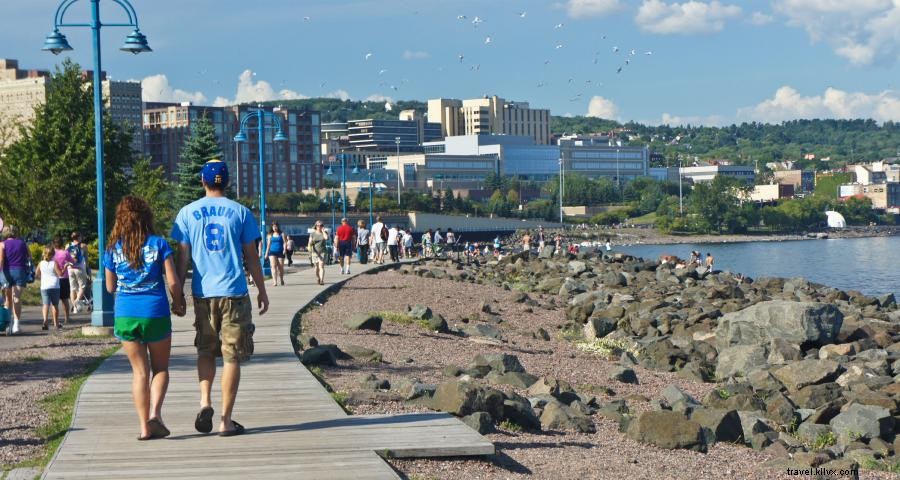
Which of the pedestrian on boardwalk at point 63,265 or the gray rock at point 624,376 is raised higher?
the pedestrian on boardwalk at point 63,265

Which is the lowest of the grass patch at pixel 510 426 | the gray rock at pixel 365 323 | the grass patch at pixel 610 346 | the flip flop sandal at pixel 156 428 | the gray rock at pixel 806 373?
the grass patch at pixel 610 346

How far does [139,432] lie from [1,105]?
175 metres

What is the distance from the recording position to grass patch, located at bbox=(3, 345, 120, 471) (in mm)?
9265

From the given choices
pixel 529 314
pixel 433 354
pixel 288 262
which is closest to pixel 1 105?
pixel 288 262

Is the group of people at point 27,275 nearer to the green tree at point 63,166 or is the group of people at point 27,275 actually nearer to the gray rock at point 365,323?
the gray rock at point 365,323

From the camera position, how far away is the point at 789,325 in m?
25.2

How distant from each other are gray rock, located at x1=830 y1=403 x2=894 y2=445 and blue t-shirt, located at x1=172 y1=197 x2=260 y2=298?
7.88 metres

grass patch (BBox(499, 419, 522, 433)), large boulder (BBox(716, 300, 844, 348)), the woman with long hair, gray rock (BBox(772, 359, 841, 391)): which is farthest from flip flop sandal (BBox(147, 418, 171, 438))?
large boulder (BBox(716, 300, 844, 348))

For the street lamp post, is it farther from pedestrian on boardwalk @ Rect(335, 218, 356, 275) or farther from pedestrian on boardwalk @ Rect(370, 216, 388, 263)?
pedestrian on boardwalk @ Rect(370, 216, 388, 263)

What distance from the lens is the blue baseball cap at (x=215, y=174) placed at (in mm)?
9703

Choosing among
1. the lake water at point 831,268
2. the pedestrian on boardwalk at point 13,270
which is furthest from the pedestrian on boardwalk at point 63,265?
the lake water at point 831,268

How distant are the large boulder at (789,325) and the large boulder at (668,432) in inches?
511

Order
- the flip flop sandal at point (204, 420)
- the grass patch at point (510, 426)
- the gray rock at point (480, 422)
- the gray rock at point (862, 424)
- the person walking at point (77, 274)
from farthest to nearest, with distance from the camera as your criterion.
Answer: the person walking at point (77, 274), the gray rock at point (862, 424), the grass patch at point (510, 426), the gray rock at point (480, 422), the flip flop sandal at point (204, 420)

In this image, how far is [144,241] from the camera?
9.47 metres
